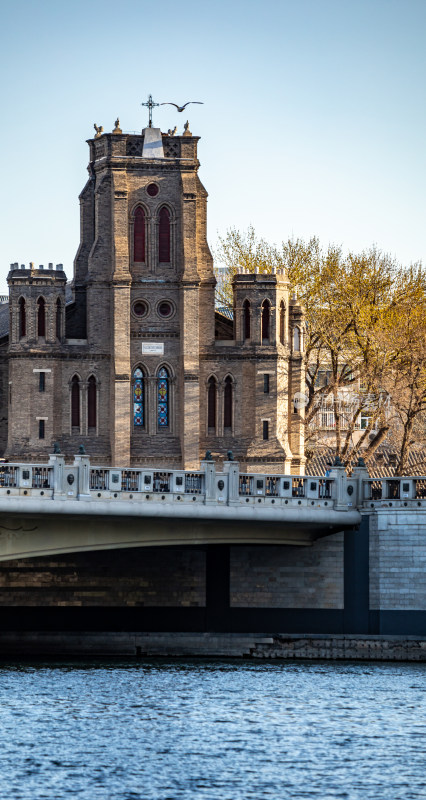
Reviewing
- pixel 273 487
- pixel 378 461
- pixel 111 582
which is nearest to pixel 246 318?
pixel 378 461

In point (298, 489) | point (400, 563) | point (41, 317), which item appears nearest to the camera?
point (400, 563)

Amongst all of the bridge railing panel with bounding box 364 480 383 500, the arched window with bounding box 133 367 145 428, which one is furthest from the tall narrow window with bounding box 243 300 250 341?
the bridge railing panel with bounding box 364 480 383 500

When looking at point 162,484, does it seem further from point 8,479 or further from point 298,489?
point 8,479

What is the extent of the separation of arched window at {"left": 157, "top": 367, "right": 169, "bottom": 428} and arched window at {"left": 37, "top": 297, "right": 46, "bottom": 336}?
21.9 feet

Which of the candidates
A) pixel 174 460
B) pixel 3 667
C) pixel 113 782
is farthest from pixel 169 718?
pixel 174 460

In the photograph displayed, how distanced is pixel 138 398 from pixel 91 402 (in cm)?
254

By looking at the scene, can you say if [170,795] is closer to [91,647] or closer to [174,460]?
[91,647]

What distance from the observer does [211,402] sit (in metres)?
103

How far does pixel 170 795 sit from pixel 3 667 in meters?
25.3

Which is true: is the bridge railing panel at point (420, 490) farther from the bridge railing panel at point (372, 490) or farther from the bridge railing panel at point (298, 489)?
the bridge railing panel at point (298, 489)

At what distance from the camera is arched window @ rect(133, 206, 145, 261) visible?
101m

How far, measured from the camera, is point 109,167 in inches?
3949

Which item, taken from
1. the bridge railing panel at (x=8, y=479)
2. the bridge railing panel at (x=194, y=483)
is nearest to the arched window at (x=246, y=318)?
the bridge railing panel at (x=194, y=483)

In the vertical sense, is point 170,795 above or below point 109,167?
below
